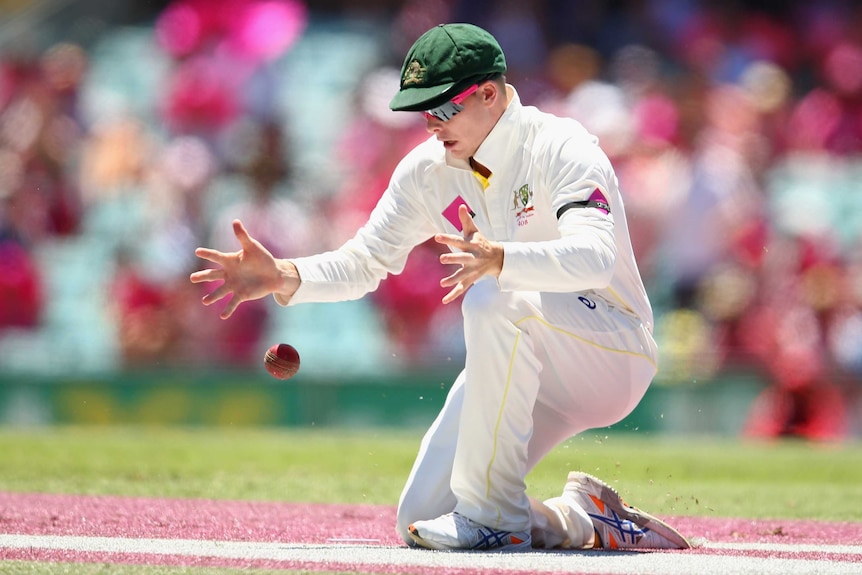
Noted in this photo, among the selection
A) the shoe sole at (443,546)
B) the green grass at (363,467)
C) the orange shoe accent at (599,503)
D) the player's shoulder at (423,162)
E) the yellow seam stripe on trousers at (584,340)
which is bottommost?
the green grass at (363,467)

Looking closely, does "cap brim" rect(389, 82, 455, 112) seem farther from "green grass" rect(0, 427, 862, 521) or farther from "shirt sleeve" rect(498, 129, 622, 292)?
"green grass" rect(0, 427, 862, 521)

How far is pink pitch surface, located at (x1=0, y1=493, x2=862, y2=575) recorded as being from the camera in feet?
13.1

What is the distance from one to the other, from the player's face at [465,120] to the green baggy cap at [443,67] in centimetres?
6

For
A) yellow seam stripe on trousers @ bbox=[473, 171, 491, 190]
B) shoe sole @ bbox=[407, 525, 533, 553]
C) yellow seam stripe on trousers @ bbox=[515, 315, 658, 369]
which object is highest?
yellow seam stripe on trousers @ bbox=[473, 171, 491, 190]

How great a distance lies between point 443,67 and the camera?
4441 millimetres

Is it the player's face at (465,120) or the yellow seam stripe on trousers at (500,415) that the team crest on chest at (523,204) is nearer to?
the player's face at (465,120)

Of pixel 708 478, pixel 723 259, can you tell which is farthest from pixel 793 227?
pixel 708 478

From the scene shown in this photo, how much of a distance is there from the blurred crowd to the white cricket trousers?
5953 millimetres

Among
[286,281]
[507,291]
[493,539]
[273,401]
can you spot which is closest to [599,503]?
[493,539]

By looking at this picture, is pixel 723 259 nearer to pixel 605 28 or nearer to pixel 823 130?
pixel 823 130

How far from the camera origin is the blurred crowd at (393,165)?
37.1 ft

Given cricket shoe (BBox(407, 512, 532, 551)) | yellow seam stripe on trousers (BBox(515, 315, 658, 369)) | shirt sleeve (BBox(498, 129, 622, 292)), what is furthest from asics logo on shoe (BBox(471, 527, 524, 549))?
shirt sleeve (BBox(498, 129, 622, 292))

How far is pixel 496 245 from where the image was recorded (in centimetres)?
402

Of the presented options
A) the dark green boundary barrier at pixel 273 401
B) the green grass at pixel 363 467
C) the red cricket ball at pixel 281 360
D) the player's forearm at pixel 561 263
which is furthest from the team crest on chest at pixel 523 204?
the dark green boundary barrier at pixel 273 401
